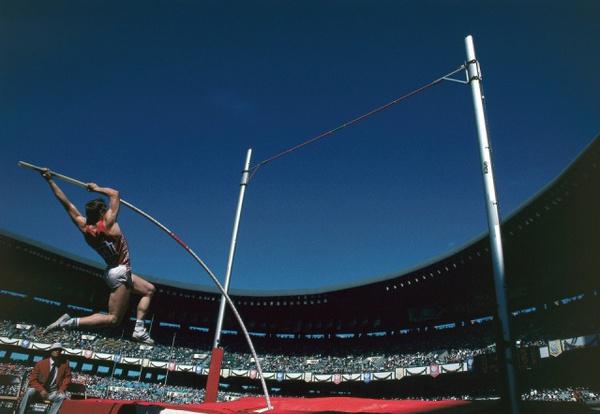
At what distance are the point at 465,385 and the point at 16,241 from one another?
42997 millimetres

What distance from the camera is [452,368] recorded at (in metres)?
30.6

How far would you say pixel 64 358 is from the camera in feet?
27.3

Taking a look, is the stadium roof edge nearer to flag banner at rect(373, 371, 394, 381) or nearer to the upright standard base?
flag banner at rect(373, 371, 394, 381)

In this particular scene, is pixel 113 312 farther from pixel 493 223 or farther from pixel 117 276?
pixel 493 223

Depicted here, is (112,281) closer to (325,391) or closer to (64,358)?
(64,358)

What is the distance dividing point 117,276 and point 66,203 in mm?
1197

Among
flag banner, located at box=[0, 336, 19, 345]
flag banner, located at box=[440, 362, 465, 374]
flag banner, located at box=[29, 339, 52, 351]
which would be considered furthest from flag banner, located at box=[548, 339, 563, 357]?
flag banner, located at box=[0, 336, 19, 345]

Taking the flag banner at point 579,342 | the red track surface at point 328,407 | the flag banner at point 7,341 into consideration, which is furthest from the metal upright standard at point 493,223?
the flag banner at point 7,341

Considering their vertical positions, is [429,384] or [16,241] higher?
[16,241]

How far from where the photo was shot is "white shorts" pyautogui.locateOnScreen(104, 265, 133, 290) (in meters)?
5.53

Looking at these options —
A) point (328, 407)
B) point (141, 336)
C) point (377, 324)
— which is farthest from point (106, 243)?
point (377, 324)

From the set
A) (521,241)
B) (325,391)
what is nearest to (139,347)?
(325,391)

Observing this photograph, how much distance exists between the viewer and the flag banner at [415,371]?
32641 mm

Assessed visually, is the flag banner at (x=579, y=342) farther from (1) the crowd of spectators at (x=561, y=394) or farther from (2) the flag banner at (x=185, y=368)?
(2) the flag banner at (x=185, y=368)
